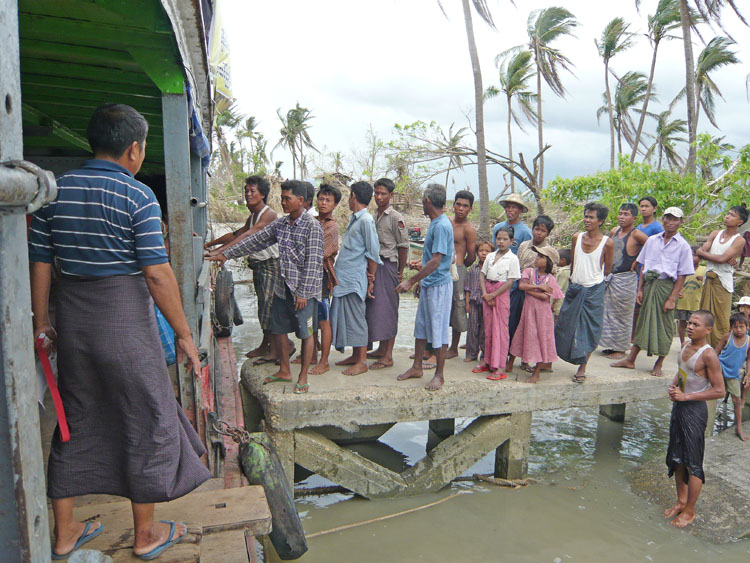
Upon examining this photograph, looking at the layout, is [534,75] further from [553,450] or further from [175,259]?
[175,259]

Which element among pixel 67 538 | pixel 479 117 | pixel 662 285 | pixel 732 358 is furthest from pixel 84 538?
pixel 479 117

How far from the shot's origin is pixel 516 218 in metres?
5.65

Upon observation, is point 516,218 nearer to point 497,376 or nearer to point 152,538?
point 497,376

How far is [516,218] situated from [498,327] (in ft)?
3.78

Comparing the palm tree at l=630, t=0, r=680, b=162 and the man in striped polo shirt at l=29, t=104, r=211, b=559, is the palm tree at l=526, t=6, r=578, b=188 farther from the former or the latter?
the man in striped polo shirt at l=29, t=104, r=211, b=559

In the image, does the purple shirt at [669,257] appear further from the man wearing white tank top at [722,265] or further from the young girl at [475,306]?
the young girl at [475,306]

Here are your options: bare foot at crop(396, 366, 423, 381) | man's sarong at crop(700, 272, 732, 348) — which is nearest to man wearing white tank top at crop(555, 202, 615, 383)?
bare foot at crop(396, 366, 423, 381)

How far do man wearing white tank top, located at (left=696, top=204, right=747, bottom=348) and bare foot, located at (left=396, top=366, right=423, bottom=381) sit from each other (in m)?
3.55

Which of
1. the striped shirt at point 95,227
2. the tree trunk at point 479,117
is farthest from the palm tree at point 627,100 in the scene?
the striped shirt at point 95,227

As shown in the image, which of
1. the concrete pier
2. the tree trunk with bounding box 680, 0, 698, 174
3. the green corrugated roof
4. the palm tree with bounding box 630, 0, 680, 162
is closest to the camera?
the green corrugated roof

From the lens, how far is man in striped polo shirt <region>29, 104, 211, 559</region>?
1.92m

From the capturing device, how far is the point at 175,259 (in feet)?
9.75

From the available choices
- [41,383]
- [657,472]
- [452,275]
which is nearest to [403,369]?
[452,275]

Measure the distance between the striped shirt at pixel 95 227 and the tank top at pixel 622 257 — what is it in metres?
5.42
